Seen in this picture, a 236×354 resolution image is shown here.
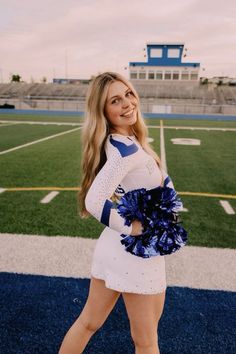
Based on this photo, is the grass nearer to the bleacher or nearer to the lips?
the lips

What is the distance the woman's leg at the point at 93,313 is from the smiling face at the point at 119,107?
33.0 inches

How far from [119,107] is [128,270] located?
0.83 m

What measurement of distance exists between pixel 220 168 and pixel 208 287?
224 inches

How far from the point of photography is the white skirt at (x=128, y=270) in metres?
1.71

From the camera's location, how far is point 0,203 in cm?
526

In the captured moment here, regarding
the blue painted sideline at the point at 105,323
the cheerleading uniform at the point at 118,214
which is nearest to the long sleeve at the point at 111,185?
the cheerleading uniform at the point at 118,214

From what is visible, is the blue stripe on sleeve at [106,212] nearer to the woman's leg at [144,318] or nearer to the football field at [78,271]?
the woman's leg at [144,318]

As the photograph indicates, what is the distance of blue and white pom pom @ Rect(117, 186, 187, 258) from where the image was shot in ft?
5.37

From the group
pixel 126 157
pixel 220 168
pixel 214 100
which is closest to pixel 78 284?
pixel 126 157

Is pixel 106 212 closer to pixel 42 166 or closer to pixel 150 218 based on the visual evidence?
pixel 150 218

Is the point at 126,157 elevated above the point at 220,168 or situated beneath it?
elevated above

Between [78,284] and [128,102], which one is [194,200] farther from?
[128,102]

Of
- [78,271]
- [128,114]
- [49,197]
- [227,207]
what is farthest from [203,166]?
[128,114]

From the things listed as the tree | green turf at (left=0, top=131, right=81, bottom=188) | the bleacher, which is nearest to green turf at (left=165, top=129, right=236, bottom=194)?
green turf at (left=0, top=131, right=81, bottom=188)
